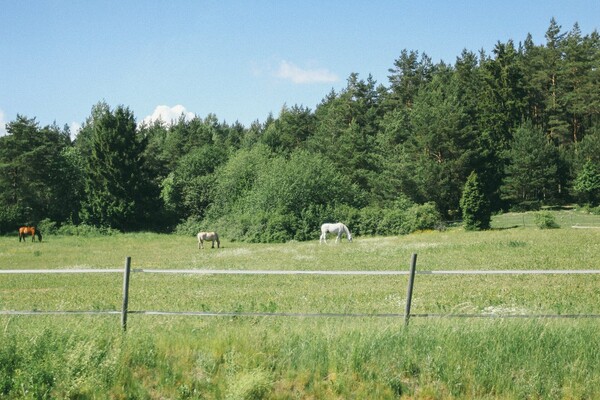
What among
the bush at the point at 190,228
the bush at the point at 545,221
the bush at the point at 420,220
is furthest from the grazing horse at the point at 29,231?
the bush at the point at 545,221

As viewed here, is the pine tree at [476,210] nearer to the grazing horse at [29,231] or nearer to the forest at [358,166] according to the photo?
the forest at [358,166]

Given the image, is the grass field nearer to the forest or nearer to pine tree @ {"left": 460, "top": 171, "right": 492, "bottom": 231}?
pine tree @ {"left": 460, "top": 171, "right": 492, "bottom": 231}

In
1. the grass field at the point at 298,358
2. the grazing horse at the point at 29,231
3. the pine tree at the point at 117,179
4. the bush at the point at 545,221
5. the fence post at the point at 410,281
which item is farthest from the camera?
the pine tree at the point at 117,179

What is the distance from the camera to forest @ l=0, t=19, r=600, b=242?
62000 mm

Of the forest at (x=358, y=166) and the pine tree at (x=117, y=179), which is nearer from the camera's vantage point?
the forest at (x=358, y=166)

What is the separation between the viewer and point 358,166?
254 feet

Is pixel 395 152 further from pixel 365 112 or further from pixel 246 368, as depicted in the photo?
pixel 246 368

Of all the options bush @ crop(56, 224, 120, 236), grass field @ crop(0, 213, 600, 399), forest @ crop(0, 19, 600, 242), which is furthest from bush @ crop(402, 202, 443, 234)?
grass field @ crop(0, 213, 600, 399)

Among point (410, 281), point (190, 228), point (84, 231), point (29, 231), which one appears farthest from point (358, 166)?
point (410, 281)

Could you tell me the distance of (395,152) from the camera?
73562 mm

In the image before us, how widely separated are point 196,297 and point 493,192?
2645 inches

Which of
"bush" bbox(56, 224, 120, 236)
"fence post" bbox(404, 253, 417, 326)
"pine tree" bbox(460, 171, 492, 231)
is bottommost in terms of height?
"bush" bbox(56, 224, 120, 236)

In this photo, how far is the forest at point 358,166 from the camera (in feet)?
203

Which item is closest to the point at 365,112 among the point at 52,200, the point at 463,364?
the point at 52,200
